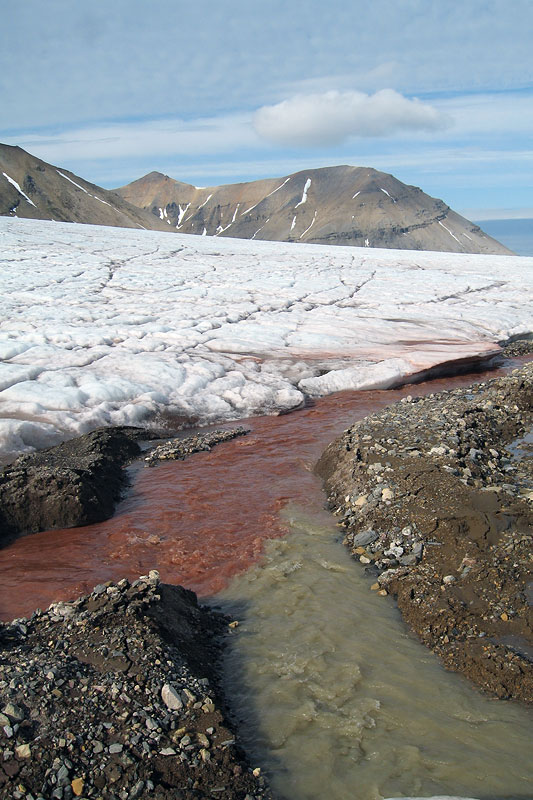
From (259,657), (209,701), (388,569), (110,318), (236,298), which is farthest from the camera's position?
(236,298)

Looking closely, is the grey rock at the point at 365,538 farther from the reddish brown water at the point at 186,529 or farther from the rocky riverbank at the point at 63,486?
the rocky riverbank at the point at 63,486

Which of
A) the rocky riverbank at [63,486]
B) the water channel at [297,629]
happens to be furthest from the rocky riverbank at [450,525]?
the rocky riverbank at [63,486]

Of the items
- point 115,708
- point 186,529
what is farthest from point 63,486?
point 115,708

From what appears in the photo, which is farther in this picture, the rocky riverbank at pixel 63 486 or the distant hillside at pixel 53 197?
the distant hillside at pixel 53 197

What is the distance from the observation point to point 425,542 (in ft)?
21.4

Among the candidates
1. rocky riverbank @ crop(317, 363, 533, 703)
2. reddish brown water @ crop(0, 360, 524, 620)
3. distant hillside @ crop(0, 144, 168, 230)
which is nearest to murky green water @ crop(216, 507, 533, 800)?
rocky riverbank @ crop(317, 363, 533, 703)

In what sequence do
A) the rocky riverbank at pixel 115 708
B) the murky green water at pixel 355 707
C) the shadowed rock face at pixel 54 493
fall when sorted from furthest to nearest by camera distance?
1. the shadowed rock face at pixel 54 493
2. the murky green water at pixel 355 707
3. the rocky riverbank at pixel 115 708

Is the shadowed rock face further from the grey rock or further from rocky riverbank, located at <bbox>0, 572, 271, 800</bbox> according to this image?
the grey rock

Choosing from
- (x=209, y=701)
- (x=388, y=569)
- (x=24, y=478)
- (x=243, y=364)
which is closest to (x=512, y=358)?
(x=243, y=364)

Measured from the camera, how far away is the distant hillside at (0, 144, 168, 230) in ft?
398

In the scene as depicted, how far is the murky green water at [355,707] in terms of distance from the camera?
385 cm

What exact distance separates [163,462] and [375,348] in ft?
24.7

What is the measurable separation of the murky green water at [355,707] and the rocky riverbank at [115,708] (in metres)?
0.33

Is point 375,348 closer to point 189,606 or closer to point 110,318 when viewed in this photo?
point 110,318
